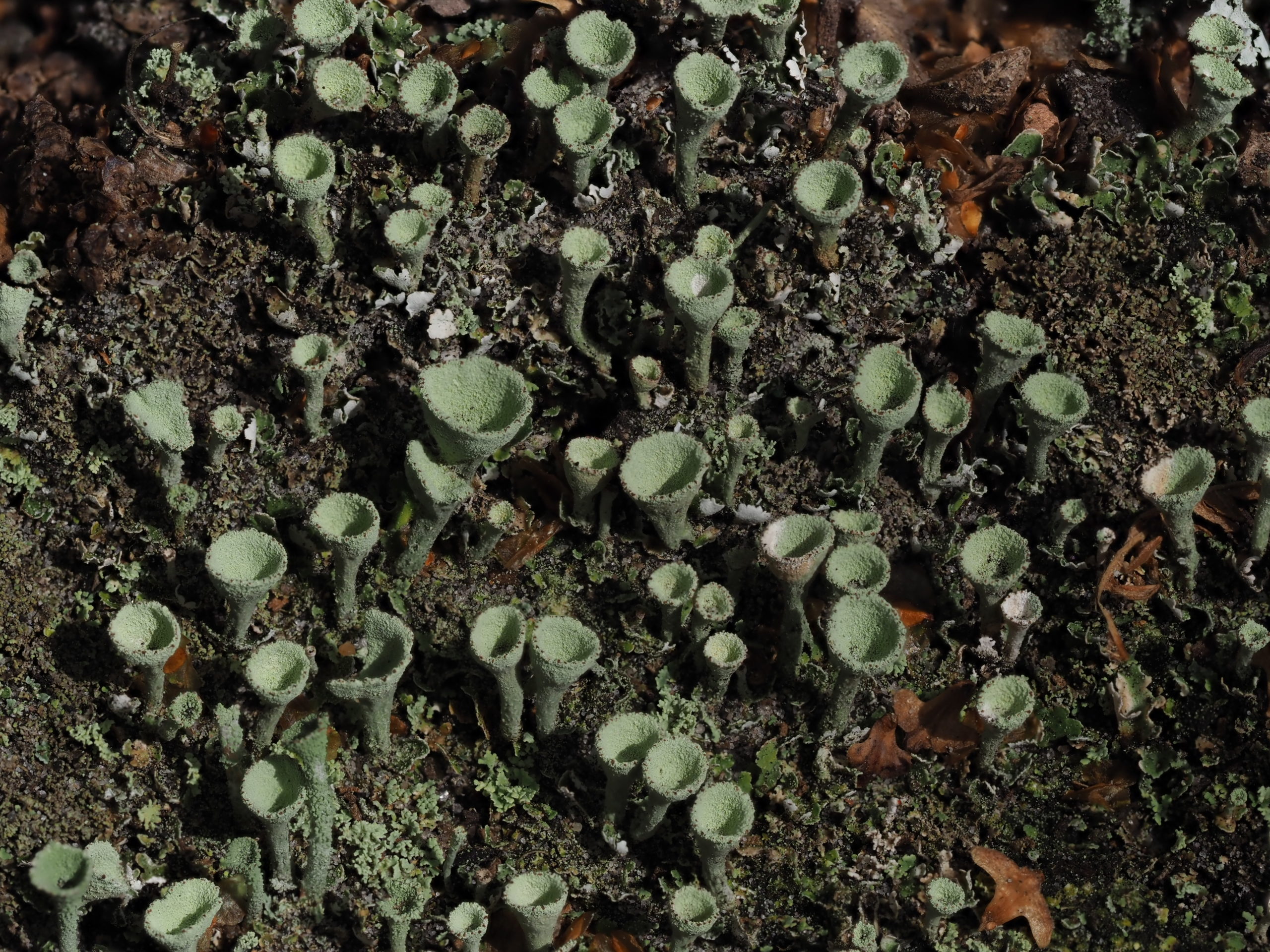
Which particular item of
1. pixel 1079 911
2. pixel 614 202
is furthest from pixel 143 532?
pixel 1079 911

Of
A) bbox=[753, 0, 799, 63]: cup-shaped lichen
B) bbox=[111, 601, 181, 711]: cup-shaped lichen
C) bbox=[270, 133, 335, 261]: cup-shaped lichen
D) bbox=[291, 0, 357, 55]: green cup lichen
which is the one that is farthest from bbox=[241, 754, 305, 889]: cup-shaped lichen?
bbox=[753, 0, 799, 63]: cup-shaped lichen

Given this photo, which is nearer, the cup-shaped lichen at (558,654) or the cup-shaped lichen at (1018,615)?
the cup-shaped lichen at (558,654)

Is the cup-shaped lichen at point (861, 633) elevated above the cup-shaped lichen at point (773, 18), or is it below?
below

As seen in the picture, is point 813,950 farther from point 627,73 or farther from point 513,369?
point 627,73

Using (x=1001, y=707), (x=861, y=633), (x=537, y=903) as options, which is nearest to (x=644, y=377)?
(x=861, y=633)

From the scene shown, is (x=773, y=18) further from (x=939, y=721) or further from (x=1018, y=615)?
(x=939, y=721)

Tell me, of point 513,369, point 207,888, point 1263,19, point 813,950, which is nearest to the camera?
point 207,888

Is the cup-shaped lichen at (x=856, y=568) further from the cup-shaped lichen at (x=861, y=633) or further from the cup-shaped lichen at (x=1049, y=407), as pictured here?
the cup-shaped lichen at (x=1049, y=407)

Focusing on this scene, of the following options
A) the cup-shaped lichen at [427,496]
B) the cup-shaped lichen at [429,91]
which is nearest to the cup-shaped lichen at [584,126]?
the cup-shaped lichen at [429,91]
